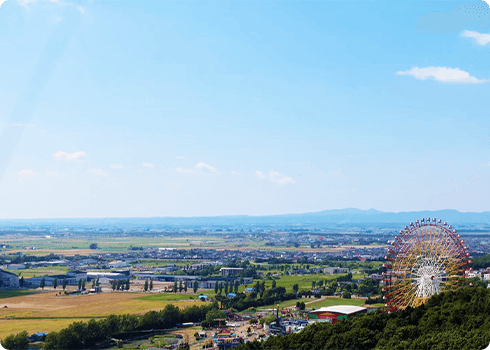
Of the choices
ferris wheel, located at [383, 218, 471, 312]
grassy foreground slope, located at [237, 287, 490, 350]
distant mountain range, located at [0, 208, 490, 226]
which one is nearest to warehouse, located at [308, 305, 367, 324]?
ferris wheel, located at [383, 218, 471, 312]

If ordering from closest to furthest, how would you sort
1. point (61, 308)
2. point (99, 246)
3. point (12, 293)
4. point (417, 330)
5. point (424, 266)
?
point (417, 330) < point (424, 266) < point (61, 308) < point (12, 293) < point (99, 246)

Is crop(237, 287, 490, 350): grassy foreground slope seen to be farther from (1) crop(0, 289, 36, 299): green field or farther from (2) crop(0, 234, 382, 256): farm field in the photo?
(2) crop(0, 234, 382, 256): farm field

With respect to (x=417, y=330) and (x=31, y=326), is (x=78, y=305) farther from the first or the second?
(x=417, y=330)

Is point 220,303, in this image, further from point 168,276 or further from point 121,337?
point 168,276

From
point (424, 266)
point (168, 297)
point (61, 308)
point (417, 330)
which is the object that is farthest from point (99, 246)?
point (417, 330)

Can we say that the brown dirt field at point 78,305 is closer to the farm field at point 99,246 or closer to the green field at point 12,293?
the green field at point 12,293

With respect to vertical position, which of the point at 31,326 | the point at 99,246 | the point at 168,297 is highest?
the point at 31,326
